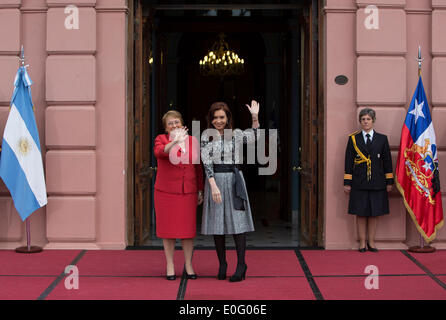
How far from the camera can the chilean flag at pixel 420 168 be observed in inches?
265

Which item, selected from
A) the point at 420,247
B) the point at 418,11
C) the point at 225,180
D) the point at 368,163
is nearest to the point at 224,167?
the point at 225,180

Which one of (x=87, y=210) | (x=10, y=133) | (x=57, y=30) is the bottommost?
(x=87, y=210)

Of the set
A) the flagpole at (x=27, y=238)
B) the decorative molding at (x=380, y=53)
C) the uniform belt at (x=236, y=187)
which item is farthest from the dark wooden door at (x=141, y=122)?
the decorative molding at (x=380, y=53)

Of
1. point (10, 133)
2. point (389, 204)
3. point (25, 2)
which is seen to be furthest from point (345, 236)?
point (25, 2)

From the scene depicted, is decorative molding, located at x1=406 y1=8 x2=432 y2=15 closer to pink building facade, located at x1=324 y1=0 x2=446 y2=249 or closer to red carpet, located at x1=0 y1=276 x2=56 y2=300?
pink building facade, located at x1=324 y1=0 x2=446 y2=249

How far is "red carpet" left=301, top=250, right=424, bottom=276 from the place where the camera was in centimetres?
590

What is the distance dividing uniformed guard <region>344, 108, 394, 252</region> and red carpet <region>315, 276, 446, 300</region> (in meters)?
1.22

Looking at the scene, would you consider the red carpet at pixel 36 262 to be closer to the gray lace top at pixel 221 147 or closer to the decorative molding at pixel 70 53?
the gray lace top at pixel 221 147

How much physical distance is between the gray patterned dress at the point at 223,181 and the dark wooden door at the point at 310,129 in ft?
6.36

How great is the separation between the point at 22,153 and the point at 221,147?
2.41 metres

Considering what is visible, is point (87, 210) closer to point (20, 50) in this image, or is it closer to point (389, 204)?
point (20, 50)

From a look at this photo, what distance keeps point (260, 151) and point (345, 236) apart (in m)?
6.03

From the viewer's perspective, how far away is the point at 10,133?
6.70 meters

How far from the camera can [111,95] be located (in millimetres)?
7043
